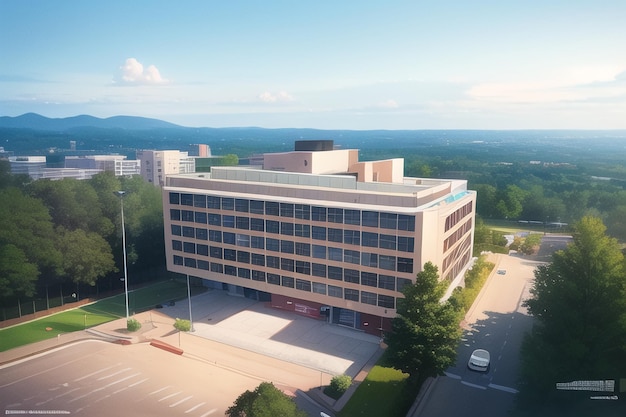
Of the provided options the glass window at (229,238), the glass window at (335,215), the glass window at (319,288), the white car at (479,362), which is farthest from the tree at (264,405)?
the glass window at (229,238)

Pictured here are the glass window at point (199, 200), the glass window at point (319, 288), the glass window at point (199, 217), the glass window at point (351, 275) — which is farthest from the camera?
the glass window at point (199, 217)

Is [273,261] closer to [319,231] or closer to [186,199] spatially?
[319,231]

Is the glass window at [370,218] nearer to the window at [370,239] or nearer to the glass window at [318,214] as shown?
the window at [370,239]

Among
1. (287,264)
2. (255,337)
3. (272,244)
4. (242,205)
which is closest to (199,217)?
(242,205)

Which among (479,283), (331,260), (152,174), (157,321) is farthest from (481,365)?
(152,174)

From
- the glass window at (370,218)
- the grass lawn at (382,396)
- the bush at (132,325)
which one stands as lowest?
the grass lawn at (382,396)

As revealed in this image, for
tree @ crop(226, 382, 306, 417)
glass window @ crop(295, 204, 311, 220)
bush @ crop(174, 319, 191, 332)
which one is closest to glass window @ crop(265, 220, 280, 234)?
glass window @ crop(295, 204, 311, 220)
